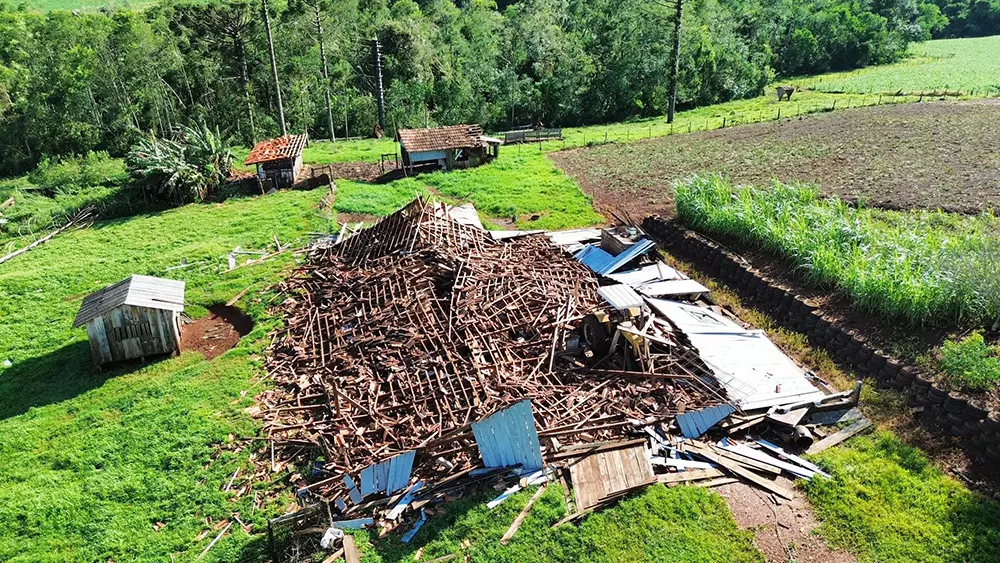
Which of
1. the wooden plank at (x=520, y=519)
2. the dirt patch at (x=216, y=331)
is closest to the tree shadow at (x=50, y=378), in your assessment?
the dirt patch at (x=216, y=331)

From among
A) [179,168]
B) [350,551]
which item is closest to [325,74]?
[179,168]

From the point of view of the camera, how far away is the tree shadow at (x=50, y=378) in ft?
52.6

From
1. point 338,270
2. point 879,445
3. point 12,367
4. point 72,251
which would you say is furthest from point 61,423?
point 879,445

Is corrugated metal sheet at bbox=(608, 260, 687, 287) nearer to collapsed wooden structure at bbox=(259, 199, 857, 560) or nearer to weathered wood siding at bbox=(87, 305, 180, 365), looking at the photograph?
collapsed wooden structure at bbox=(259, 199, 857, 560)

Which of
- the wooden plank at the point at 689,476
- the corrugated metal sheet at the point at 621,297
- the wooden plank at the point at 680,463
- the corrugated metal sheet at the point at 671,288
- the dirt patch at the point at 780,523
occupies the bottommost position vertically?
the dirt patch at the point at 780,523

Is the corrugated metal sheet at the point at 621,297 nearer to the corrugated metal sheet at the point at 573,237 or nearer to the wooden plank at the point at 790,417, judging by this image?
the wooden plank at the point at 790,417

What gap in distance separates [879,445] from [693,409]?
398cm

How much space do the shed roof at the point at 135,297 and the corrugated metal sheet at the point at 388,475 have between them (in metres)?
9.42

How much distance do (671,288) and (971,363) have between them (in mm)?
7935

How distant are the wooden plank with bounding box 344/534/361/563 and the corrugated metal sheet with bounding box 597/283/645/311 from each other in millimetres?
8995

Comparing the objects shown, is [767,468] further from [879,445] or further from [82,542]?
[82,542]

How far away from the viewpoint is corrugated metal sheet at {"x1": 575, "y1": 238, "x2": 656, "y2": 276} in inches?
803

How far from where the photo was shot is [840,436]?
13008 mm

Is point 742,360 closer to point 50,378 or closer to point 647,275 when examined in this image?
point 647,275
